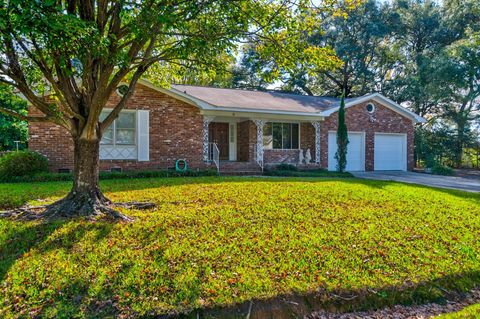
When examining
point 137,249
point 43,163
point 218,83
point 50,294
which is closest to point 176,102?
point 43,163

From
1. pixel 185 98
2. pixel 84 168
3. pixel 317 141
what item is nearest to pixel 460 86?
pixel 317 141

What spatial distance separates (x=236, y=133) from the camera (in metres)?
16.5

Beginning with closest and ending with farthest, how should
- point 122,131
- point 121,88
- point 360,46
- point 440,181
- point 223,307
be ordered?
point 223,307
point 121,88
point 122,131
point 440,181
point 360,46

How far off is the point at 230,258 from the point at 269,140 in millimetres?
12162

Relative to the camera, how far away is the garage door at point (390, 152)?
17.9m

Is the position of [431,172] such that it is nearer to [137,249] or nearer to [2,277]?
[137,249]

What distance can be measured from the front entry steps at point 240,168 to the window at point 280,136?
184cm

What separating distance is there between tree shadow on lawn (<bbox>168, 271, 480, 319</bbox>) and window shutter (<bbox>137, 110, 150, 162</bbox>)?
33.1 ft

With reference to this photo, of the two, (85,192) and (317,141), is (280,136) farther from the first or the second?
(85,192)

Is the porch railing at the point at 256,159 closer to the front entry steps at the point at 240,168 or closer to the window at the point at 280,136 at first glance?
the front entry steps at the point at 240,168

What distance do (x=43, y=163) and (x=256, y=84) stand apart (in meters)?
Result: 19.1

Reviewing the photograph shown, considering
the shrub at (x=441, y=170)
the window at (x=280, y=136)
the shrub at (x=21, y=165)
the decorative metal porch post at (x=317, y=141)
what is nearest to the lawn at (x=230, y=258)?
the shrub at (x=21, y=165)

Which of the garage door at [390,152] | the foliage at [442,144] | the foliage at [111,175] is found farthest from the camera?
the foliage at [442,144]

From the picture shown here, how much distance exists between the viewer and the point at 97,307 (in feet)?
10.8
